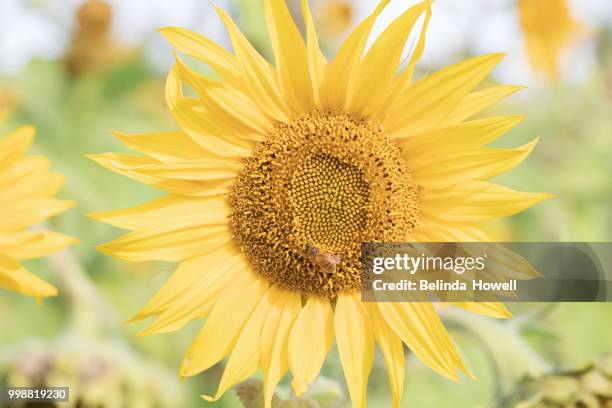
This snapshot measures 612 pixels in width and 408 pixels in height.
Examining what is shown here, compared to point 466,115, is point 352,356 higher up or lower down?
lower down

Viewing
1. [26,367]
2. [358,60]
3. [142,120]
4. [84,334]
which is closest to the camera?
[358,60]

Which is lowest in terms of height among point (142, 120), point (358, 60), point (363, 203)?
point (363, 203)

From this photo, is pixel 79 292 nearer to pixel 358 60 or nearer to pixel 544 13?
pixel 358 60

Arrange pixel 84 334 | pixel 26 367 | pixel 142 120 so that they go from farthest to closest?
pixel 142 120
pixel 84 334
pixel 26 367

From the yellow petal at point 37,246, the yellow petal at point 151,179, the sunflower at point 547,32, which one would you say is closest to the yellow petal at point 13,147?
the yellow petal at point 37,246

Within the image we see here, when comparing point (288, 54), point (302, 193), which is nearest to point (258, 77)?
point (288, 54)

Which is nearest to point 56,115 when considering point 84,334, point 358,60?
point 84,334

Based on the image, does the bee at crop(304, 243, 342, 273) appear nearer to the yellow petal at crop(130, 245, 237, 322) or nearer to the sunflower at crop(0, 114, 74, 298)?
the yellow petal at crop(130, 245, 237, 322)
